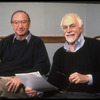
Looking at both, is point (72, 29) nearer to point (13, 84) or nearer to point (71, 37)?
point (71, 37)

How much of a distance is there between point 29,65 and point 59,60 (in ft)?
0.77

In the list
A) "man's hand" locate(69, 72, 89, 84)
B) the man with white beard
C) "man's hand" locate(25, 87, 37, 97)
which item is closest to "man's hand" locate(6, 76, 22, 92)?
"man's hand" locate(25, 87, 37, 97)

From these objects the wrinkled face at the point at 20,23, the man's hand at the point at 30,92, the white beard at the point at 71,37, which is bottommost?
the man's hand at the point at 30,92

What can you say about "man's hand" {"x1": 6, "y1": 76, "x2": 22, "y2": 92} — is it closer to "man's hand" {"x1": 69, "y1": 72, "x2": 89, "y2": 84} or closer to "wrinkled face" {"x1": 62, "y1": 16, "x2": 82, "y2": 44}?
"man's hand" {"x1": 69, "y1": 72, "x2": 89, "y2": 84}

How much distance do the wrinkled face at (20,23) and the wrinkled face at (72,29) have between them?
34 cm

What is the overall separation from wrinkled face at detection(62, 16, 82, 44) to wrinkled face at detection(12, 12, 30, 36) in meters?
0.34

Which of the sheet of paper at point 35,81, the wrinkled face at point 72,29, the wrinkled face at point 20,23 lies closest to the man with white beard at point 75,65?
the wrinkled face at point 72,29

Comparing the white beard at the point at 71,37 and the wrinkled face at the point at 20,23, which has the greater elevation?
the wrinkled face at the point at 20,23

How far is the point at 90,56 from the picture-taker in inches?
48.9

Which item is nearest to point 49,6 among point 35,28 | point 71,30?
point 35,28

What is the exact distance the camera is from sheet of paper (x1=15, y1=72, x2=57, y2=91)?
104 centimetres

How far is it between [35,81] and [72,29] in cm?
47

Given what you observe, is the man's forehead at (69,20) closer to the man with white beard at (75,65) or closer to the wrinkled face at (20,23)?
the man with white beard at (75,65)

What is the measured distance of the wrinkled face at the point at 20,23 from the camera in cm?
141
